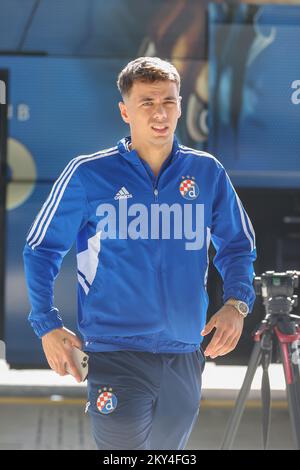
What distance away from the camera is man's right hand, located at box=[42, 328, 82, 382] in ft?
10.4

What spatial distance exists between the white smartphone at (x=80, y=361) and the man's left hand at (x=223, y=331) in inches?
14.5

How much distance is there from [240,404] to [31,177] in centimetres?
338

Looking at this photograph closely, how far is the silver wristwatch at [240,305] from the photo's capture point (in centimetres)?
332

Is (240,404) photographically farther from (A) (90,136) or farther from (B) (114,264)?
(A) (90,136)

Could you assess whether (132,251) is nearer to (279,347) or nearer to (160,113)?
(160,113)

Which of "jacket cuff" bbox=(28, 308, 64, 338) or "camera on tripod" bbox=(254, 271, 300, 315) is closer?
"jacket cuff" bbox=(28, 308, 64, 338)

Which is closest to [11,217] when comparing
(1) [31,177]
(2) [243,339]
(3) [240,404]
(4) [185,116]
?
(1) [31,177]

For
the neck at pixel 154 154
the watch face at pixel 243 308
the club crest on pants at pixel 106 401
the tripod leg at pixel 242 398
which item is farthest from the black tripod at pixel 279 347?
the club crest on pants at pixel 106 401

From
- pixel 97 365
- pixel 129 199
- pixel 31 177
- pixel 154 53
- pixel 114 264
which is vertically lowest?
pixel 97 365

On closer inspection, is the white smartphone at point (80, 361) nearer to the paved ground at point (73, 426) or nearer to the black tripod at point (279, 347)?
the black tripod at point (279, 347)

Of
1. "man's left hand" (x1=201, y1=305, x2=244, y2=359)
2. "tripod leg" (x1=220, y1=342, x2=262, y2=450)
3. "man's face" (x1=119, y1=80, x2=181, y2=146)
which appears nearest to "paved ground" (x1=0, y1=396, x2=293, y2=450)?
"tripod leg" (x1=220, y1=342, x2=262, y2=450)

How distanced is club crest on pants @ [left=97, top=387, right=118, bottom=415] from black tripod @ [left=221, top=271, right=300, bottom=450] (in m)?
1.24

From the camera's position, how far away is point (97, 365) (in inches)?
129

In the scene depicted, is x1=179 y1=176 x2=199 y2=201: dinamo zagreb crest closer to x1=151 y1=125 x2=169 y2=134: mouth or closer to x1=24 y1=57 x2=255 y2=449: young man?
x1=24 y1=57 x2=255 y2=449: young man
